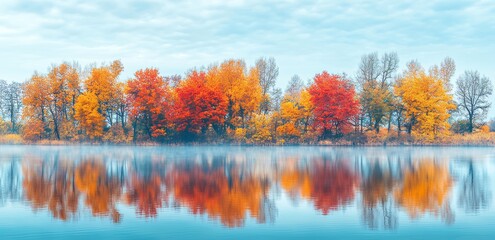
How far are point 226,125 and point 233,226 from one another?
2240 inches

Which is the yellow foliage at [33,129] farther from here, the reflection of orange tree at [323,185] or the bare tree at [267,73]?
the reflection of orange tree at [323,185]

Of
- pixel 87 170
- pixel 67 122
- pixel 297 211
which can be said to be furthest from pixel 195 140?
pixel 297 211

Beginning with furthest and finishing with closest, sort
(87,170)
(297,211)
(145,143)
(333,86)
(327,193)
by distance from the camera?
(145,143) → (333,86) → (87,170) → (327,193) → (297,211)

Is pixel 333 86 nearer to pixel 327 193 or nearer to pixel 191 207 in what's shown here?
pixel 327 193

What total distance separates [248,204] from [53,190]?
841cm

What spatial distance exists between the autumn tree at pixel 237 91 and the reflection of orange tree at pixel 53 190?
3789 cm

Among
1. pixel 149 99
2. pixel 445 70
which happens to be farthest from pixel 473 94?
pixel 149 99

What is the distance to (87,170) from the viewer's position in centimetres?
2948

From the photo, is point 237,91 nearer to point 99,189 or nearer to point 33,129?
point 33,129

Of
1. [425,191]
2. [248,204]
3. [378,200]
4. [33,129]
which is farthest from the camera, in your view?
[33,129]

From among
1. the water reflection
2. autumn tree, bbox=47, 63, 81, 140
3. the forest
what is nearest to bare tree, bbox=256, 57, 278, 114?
the forest

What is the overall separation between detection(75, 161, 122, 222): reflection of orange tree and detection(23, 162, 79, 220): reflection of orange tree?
0.44 metres

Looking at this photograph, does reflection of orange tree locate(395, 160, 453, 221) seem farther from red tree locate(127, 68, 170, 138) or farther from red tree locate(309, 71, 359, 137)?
red tree locate(127, 68, 170, 138)

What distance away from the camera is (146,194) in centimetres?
1942
